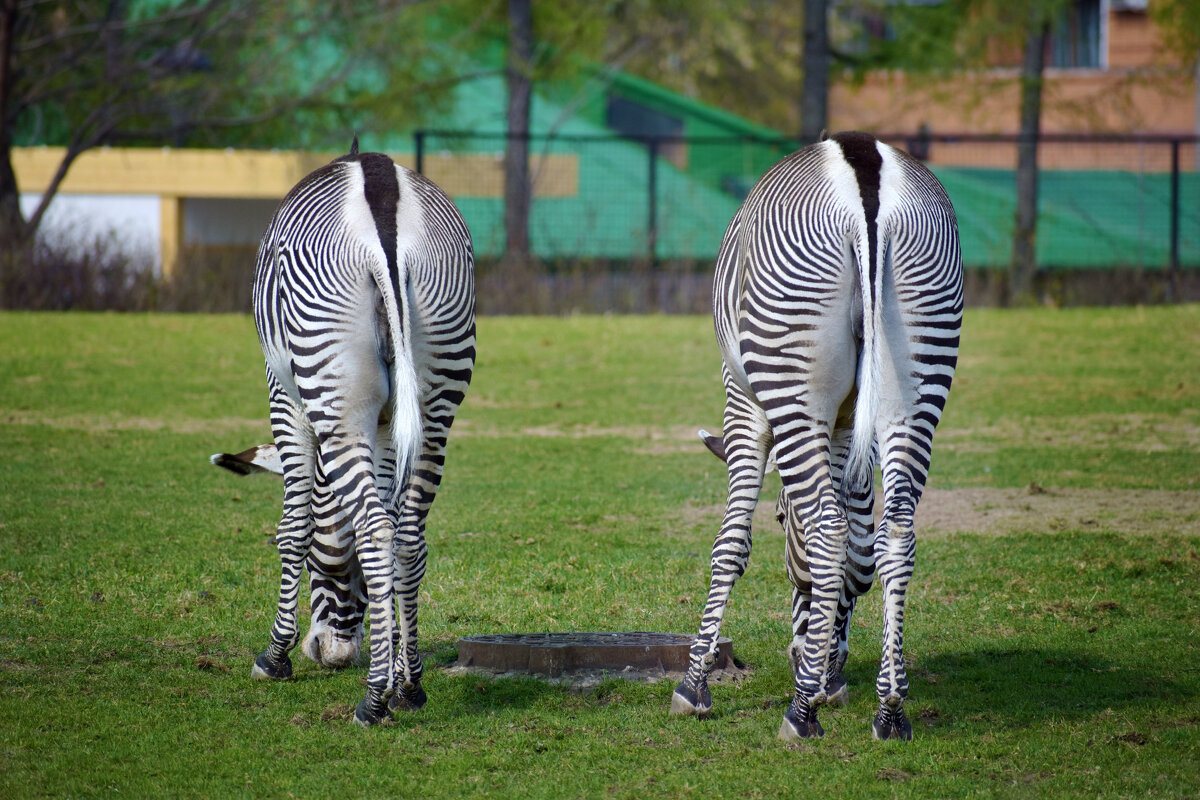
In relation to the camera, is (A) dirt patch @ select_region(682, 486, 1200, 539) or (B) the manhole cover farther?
(A) dirt patch @ select_region(682, 486, 1200, 539)

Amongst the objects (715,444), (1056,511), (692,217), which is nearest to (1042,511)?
(1056,511)

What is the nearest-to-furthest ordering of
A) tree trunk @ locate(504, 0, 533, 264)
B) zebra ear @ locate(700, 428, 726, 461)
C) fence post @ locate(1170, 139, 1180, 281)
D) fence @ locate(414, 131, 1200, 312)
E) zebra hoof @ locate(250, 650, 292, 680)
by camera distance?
1. zebra hoof @ locate(250, 650, 292, 680)
2. zebra ear @ locate(700, 428, 726, 461)
3. fence @ locate(414, 131, 1200, 312)
4. fence post @ locate(1170, 139, 1180, 281)
5. tree trunk @ locate(504, 0, 533, 264)

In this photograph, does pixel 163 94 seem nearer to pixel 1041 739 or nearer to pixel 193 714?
pixel 193 714

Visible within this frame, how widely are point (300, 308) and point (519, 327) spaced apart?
13411 millimetres

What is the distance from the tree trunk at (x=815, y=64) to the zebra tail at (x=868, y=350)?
18932 mm

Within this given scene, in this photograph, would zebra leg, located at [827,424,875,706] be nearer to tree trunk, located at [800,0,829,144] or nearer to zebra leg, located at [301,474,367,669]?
zebra leg, located at [301,474,367,669]

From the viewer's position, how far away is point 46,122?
27.9m

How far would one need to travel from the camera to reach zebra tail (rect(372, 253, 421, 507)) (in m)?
4.96

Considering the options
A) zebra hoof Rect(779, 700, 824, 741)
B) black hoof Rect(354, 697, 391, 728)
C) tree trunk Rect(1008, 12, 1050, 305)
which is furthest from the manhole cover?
tree trunk Rect(1008, 12, 1050, 305)

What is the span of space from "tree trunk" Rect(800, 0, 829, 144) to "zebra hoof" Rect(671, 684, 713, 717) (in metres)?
19.1

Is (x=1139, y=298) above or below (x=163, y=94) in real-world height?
below

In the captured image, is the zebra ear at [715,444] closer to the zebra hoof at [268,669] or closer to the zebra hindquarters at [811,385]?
the zebra hindquarters at [811,385]

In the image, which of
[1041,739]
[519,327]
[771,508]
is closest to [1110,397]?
[771,508]

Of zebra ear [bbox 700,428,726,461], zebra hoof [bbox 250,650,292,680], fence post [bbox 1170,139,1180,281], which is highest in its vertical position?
fence post [bbox 1170,139,1180,281]
